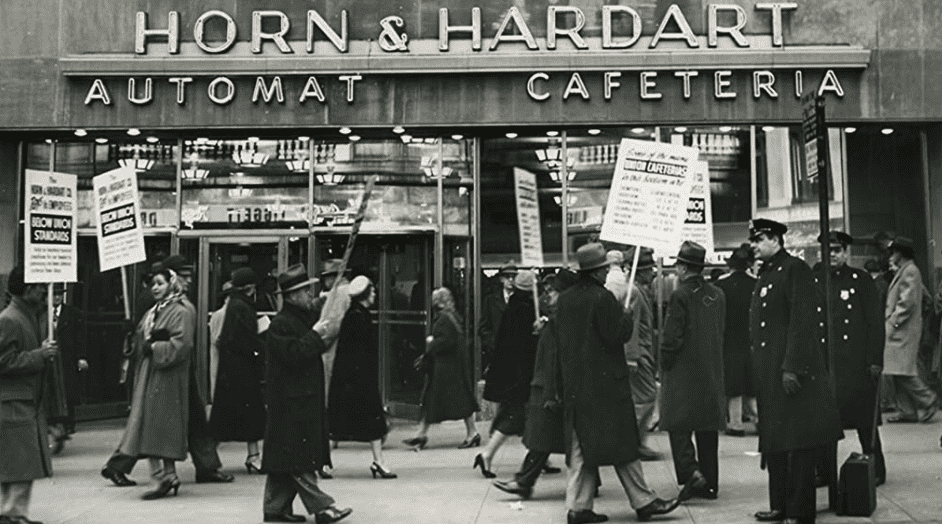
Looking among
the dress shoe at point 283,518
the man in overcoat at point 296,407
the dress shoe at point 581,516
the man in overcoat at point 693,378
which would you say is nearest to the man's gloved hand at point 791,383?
the man in overcoat at point 693,378

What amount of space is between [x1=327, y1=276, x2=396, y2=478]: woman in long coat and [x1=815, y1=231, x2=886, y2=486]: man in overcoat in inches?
166

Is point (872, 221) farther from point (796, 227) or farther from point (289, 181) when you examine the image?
point (289, 181)

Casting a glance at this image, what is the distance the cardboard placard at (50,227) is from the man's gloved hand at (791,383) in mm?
6217

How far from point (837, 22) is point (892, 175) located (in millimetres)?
2218

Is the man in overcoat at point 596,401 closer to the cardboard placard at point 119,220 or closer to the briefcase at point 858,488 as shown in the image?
the briefcase at point 858,488

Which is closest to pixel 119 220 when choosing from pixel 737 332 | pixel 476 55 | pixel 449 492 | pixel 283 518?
pixel 283 518

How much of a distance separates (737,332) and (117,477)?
Result: 6809mm

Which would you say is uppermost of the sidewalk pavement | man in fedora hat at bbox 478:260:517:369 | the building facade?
the building facade

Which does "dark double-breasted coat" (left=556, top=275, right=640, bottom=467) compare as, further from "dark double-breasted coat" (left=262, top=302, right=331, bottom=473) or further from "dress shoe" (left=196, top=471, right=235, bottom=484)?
"dress shoe" (left=196, top=471, right=235, bottom=484)

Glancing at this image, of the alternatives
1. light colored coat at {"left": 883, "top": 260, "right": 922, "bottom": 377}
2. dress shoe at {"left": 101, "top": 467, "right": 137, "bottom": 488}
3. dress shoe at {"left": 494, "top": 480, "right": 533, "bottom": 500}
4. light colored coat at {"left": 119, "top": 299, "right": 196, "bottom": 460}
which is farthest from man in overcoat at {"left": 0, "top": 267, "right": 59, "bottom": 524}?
light colored coat at {"left": 883, "top": 260, "right": 922, "bottom": 377}

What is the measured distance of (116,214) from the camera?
11.5 meters

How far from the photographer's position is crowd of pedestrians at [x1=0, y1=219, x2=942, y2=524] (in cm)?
785

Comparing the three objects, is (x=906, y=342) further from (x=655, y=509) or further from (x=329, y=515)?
(x=329, y=515)

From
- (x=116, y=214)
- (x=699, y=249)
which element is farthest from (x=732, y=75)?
(x=116, y=214)
